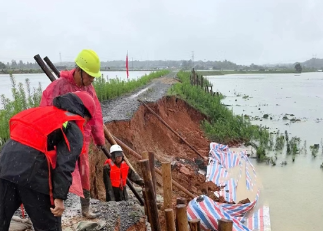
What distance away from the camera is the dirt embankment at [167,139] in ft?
23.2

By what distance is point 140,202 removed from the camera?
4.82 m

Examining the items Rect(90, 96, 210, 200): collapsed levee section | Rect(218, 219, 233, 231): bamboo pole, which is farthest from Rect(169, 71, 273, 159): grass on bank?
Rect(218, 219, 233, 231): bamboo pole

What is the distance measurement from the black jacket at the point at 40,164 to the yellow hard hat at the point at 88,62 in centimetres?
110

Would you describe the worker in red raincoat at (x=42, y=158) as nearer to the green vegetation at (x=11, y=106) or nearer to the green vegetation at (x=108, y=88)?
the green vegetation at (x=11, y=106)

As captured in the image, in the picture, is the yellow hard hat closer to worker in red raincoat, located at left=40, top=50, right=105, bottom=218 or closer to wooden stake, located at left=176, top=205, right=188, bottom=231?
worker in red raincoat, located at left=40, top=50, right=105, bottom=218

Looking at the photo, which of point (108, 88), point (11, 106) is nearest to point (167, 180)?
point (11, 106)

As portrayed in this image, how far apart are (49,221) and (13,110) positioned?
15.1 feet

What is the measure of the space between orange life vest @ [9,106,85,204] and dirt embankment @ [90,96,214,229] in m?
3.24

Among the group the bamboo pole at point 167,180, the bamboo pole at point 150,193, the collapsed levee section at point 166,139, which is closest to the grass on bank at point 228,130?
the collapsed levee section at point 166,139

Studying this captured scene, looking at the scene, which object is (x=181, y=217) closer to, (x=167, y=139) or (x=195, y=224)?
(x=195, y=224)

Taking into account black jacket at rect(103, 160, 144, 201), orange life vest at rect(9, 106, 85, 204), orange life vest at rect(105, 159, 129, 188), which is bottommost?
black jacket at rect(103, 160, 144, 201)

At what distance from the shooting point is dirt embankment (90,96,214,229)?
279 inches

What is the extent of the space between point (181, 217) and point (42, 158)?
1.95m

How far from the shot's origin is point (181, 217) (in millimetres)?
3605
